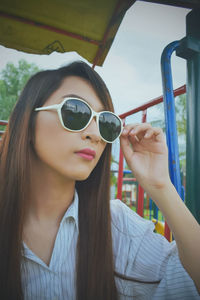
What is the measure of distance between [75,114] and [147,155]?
0.49 m

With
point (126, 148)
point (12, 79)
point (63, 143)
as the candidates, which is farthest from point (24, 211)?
point (12, 79)

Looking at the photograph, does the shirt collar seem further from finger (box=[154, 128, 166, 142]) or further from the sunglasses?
finger (box=[154, 128, 166, 142])

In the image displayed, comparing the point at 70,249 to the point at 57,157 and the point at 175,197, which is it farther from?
the point at 175,197

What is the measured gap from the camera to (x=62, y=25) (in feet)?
5.96

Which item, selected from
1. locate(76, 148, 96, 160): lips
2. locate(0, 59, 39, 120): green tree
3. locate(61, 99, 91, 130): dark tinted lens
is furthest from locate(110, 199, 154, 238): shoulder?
locate(0, 59, 39, 120): green tree

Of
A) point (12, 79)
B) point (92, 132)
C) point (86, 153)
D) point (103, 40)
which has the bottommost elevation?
point (86, 153)

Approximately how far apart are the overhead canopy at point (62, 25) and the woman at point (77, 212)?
753 millimetres

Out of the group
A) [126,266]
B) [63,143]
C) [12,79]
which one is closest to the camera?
[63,143]

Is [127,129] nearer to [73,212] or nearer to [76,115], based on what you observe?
[76,115]

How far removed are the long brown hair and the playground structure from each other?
0.44 m

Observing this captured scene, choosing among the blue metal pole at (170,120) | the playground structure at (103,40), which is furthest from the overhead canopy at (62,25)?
the blue metal pole at (170,120)

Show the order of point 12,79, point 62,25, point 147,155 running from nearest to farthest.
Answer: point 147,155, point 62,25, point 12,79

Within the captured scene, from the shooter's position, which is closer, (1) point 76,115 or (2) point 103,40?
(1) point 76,115

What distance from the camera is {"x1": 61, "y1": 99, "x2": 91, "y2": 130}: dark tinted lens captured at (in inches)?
36.2
